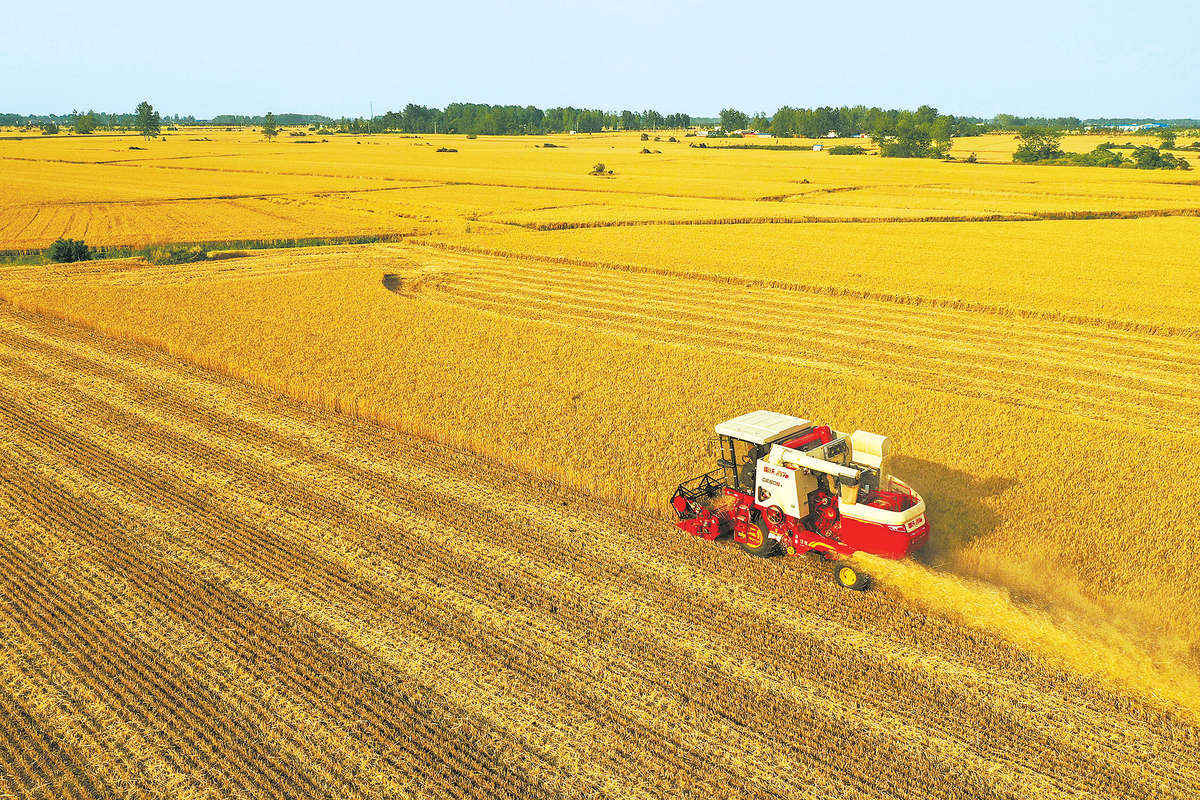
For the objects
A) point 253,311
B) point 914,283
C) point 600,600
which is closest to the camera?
point 600,600

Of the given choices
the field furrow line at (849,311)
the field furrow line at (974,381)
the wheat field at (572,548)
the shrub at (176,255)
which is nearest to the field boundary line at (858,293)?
the wheat field at (572,548)

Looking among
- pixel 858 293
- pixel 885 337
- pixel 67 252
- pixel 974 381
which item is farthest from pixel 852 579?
pixel 67 252

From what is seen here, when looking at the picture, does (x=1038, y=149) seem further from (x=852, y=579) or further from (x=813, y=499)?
(x=852, y=579)

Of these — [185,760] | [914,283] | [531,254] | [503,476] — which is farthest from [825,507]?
[531,254]

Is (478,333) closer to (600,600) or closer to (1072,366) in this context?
(600,600)

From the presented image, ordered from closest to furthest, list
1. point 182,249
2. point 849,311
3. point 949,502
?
point 949,502
point 849,311
point 182,249

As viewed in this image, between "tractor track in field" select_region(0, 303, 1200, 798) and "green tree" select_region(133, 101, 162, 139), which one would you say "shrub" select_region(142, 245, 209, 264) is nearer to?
"tractor track in field" select_region(0, 303, 1200, 798)

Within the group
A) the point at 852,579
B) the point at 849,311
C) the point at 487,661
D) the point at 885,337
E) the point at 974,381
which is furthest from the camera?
the point at 849,311
